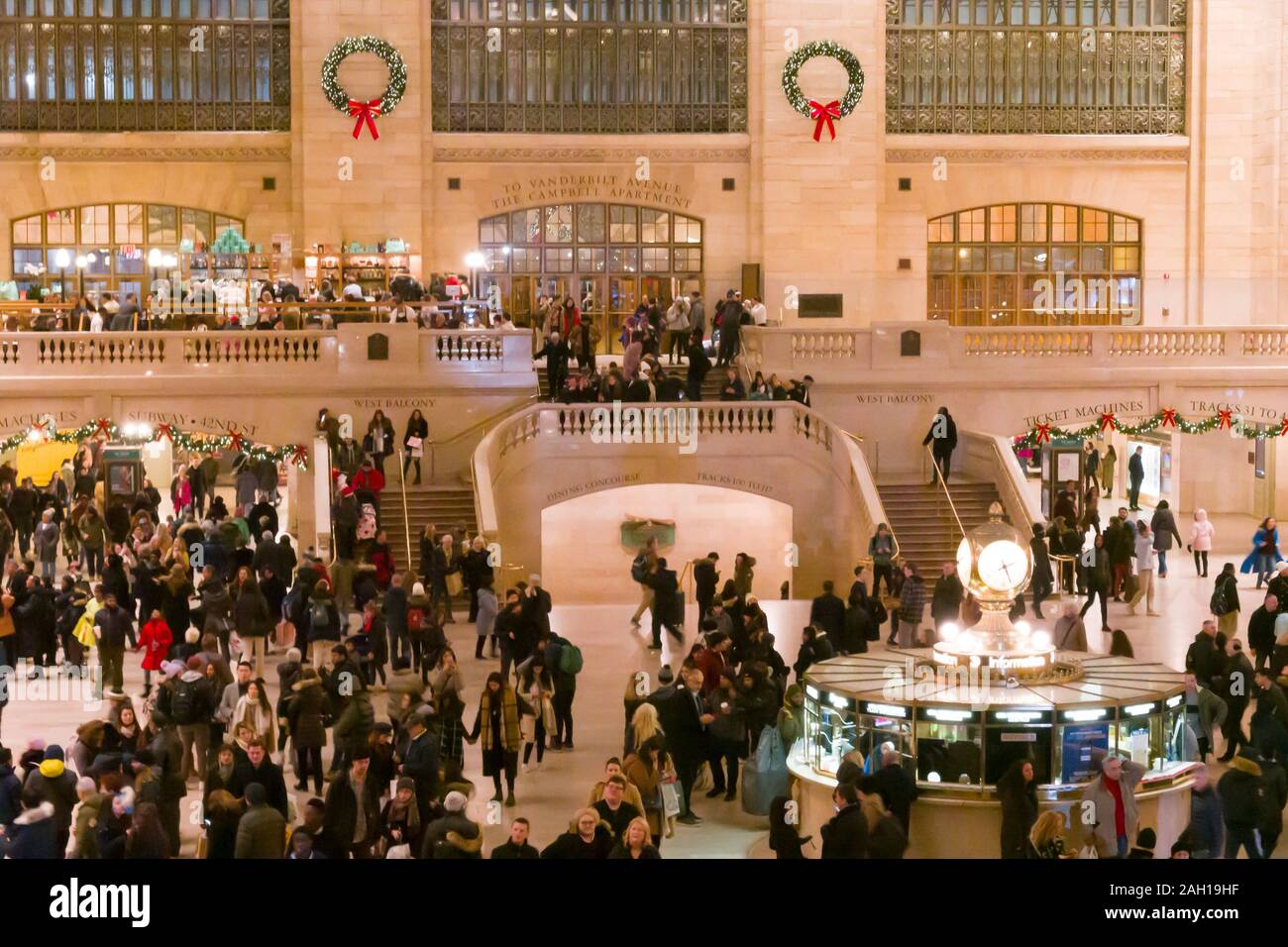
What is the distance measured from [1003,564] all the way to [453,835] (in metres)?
4.69

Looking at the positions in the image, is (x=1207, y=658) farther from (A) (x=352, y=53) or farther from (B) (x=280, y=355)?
(A) (x=352, y=53)

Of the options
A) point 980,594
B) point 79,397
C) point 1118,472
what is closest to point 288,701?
point 980,594

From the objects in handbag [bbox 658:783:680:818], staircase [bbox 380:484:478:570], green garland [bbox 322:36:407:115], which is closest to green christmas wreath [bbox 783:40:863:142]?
green garland [bbox 322:36:407:115]

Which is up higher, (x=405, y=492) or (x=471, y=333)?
(x=471, y=333)

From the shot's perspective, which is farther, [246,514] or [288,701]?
[246,514]

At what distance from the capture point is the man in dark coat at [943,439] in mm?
32094

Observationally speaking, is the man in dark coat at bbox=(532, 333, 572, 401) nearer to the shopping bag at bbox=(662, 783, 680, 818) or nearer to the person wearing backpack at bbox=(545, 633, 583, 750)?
the person wearing backpack at bbox=(545, 633, 583, 750)

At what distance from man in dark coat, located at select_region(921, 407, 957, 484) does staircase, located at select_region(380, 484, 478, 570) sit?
21.7 ft

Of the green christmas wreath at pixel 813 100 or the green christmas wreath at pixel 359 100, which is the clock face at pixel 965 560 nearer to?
the green christmas wreath at pixel 813 100

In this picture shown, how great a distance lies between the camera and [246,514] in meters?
29.7

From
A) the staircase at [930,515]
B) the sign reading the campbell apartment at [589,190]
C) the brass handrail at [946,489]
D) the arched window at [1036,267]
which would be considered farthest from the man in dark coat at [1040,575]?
the sign reading the campbell apartment at [589,190]

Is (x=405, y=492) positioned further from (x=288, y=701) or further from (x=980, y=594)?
(x=980, y=594)

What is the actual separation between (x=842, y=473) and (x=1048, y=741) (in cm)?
1595

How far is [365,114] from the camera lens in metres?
39.2
